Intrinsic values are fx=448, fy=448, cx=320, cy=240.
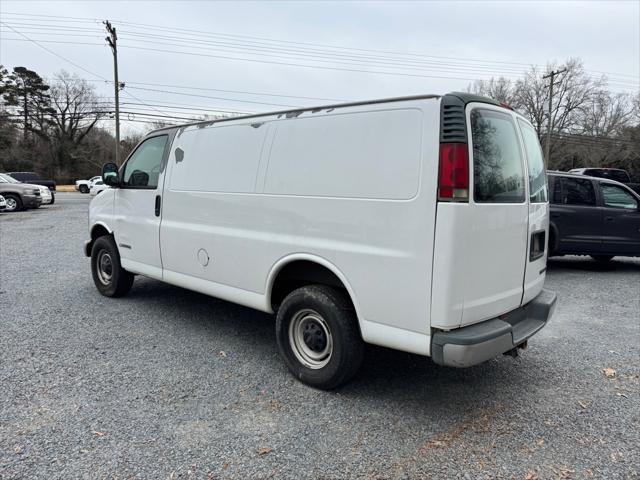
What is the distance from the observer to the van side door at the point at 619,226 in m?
8.30

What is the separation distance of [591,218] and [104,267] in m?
8.23

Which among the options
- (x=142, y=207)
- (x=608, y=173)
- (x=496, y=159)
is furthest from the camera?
(x=608, y=173)

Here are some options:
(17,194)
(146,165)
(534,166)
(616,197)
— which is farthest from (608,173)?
(17,194)

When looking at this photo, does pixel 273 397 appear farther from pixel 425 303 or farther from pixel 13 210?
pixel 13 210

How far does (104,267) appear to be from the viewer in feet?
19.5

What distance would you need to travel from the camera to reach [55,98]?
53406mm

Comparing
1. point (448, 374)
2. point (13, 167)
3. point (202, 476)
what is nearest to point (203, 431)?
point (202, 476)

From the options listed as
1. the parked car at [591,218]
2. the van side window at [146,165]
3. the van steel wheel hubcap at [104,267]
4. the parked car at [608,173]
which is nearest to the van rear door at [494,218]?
the van side window at [146,165]

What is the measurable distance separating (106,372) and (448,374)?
113 inches

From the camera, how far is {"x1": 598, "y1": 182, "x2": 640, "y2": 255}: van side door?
8.30 m

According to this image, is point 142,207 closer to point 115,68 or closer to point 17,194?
point 17,194

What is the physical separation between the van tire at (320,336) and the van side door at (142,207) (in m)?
2.02

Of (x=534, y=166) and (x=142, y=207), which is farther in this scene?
(x=142, y=207)

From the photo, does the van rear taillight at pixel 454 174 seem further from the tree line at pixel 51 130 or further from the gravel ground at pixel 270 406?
the tree line at pixel 51 130
